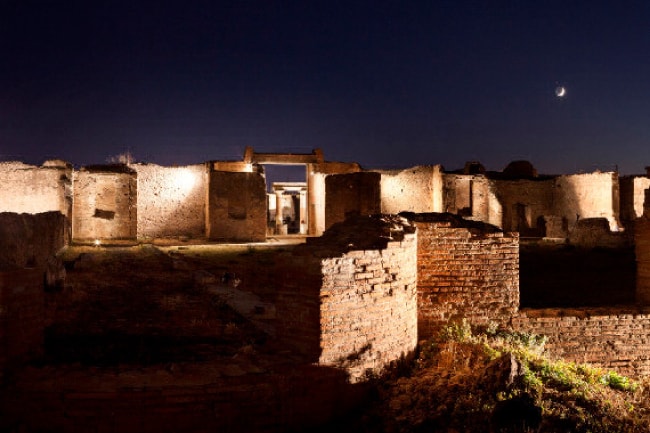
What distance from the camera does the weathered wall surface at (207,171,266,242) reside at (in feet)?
65.7

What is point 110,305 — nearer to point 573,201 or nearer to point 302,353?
point 302,353

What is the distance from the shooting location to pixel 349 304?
4879mm

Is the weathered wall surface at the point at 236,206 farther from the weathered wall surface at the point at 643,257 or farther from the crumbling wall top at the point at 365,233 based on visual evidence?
the weathered wall surface at the point at 643,257


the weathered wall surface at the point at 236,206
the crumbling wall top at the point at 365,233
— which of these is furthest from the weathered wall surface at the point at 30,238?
the weathered wall surface at the point at 236,206

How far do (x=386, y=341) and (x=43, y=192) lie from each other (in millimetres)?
17359

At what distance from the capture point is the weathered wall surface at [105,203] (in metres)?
18.8

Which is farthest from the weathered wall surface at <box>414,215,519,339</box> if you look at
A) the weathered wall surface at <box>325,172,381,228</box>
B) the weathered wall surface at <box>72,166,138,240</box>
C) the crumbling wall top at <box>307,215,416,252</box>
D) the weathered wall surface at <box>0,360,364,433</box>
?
the weathered wall surface at <box>72,166,138,240</box>

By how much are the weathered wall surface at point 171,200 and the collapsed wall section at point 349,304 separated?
1677 centimetres

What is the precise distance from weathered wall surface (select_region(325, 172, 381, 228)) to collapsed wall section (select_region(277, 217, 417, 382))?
13.3 metres

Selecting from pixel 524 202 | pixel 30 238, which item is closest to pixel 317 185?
pixel 524 202

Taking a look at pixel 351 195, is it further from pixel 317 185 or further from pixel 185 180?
pixel 185 180

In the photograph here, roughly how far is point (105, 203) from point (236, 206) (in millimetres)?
5267

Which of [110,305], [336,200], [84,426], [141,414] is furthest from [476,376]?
[336,200]

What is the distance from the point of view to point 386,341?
17.3 ft
